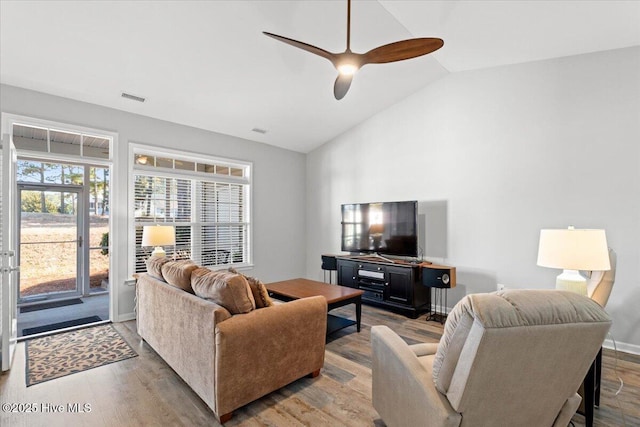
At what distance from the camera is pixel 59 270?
5547 millimetres

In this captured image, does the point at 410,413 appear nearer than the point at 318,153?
Yes

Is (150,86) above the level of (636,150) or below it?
above

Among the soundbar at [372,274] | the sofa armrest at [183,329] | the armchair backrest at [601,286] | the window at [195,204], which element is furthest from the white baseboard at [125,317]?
the armchair backrest at [601,286]

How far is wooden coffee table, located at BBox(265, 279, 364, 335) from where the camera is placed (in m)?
3.45

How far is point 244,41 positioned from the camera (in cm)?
335

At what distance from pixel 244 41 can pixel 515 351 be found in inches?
139

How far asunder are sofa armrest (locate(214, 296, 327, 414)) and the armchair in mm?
1087

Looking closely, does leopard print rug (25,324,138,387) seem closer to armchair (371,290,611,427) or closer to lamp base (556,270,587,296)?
armchair (371,290,611,427)

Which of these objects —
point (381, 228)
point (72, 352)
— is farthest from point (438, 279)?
point (72, 352)

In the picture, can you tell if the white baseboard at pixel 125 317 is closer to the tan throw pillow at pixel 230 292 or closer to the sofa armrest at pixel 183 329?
the sofa armrest at pixel 183 329

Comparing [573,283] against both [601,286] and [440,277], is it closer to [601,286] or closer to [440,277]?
[601,286]

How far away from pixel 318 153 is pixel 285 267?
234 centimetres

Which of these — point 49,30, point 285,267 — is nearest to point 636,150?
point 285,267

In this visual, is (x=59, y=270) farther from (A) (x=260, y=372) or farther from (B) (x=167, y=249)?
(A) (x=260, y=372)
